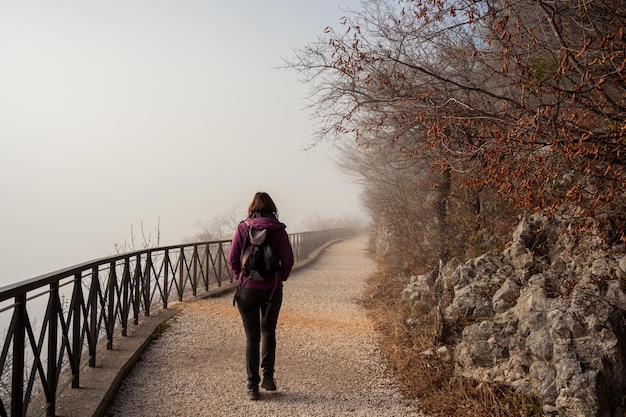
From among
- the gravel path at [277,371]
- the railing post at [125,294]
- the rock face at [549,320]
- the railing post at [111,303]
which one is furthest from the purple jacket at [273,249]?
the railing post at [125,294]

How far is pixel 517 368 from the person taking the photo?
4539 millimetres

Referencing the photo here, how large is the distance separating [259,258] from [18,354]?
2161 millimetres

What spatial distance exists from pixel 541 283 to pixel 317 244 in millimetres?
23350

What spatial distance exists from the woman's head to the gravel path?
1.97m

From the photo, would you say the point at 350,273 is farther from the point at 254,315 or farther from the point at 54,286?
the point at 54,286

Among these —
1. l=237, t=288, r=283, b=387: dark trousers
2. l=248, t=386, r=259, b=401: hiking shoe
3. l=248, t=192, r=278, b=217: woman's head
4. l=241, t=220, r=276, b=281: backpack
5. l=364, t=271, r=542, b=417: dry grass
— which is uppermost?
l=248, t=192, r=278, b=217: woman's head

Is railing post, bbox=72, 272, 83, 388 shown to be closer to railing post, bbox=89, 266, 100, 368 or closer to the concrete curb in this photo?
the concrete curb

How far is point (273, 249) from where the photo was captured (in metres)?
4.86

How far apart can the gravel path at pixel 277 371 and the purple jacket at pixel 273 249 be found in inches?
48.5

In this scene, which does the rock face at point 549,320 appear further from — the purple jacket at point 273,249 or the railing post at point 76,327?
the railing post at point 76,327

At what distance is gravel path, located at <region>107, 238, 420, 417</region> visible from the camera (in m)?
4.70

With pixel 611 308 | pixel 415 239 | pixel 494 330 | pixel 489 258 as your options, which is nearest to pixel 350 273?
pixel 415 239

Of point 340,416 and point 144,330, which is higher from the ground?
point 144,330

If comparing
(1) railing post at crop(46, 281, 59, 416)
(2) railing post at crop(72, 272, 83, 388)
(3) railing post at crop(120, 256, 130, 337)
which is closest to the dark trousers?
(2) railing post at crop(72, 272, 83, 388)
